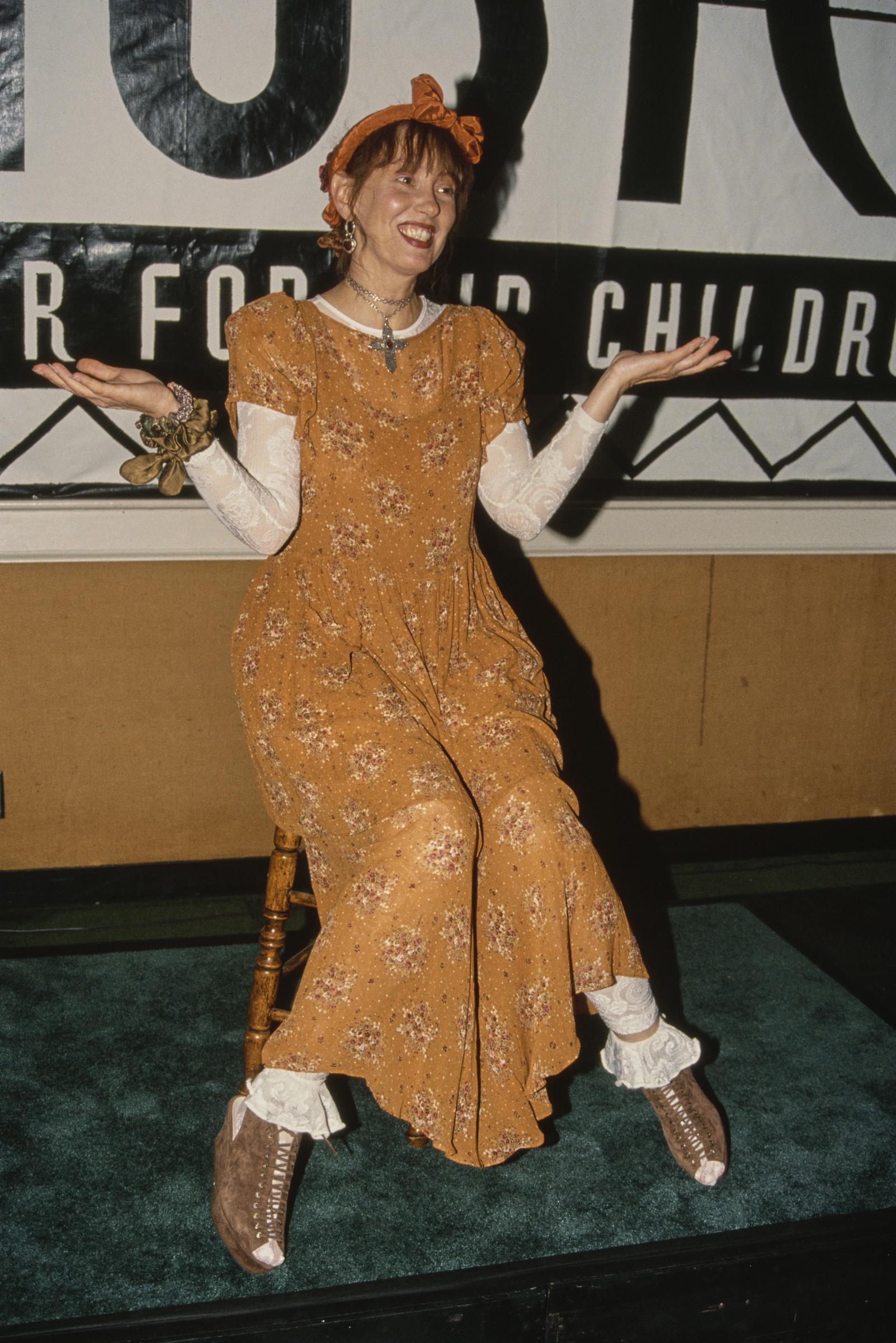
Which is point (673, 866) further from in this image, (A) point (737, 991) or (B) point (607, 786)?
(A) point (737, 991)

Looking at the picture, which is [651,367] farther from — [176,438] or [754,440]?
[754,440]

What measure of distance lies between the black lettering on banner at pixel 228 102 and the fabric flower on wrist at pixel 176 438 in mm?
1057

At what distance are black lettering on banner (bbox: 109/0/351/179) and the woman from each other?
2.08ft

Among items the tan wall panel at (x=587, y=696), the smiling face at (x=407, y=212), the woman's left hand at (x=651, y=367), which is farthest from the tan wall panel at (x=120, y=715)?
the woman's left hand at (x=651, y=367)

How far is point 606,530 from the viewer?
300cm

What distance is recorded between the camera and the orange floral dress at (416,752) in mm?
1737

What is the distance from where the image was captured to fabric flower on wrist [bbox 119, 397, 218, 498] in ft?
5.66

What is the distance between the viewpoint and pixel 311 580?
201 centimetres

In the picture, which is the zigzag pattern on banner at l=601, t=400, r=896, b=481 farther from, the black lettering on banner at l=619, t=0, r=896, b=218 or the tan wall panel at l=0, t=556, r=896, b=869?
the black lettering on banner at l=619, t=0, r=896, b=218

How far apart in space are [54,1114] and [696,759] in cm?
186

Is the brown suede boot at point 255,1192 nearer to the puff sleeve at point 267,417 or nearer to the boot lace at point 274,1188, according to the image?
the boot lace at point 274,1188

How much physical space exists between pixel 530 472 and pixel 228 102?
3.66ft

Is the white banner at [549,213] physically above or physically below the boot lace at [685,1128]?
above

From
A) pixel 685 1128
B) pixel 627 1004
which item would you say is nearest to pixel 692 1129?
pixel 685 1128
